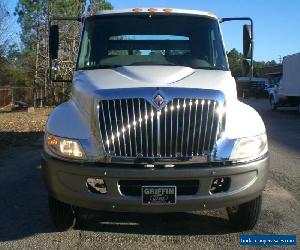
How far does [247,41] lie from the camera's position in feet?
23.2

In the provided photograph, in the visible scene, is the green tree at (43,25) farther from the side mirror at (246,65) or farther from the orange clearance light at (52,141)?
the orange clearance light at (52,141)

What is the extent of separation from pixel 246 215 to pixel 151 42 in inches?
103

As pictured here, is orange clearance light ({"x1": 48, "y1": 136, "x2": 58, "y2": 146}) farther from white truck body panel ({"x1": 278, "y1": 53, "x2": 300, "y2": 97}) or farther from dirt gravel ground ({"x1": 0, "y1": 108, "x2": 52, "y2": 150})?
white truck body panel ({"x1": 278, "y1": 53, "x2": 300, "y2": 97})

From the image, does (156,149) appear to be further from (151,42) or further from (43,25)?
(43,25)

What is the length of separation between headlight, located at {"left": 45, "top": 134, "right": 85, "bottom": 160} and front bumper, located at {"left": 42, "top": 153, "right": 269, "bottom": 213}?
74mm

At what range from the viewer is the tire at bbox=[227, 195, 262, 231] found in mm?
5332

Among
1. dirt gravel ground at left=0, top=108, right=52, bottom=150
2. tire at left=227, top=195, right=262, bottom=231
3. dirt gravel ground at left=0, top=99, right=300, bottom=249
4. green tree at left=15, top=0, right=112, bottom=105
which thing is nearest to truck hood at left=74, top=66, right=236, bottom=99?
tire at left=227, top=195, right=262, bottom=231

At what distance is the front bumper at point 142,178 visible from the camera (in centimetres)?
464

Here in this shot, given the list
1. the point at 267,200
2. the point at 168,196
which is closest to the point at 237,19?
the point at 267,200

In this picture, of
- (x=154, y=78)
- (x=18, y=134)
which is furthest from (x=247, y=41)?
(x=18, y=134)

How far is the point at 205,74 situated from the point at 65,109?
1607 mm

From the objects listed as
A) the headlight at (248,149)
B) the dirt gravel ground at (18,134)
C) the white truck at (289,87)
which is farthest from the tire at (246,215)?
the white truck at (289,87)

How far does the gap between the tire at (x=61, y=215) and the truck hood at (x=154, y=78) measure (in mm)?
1231

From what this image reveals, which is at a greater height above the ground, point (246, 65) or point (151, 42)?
point (151, 42)
